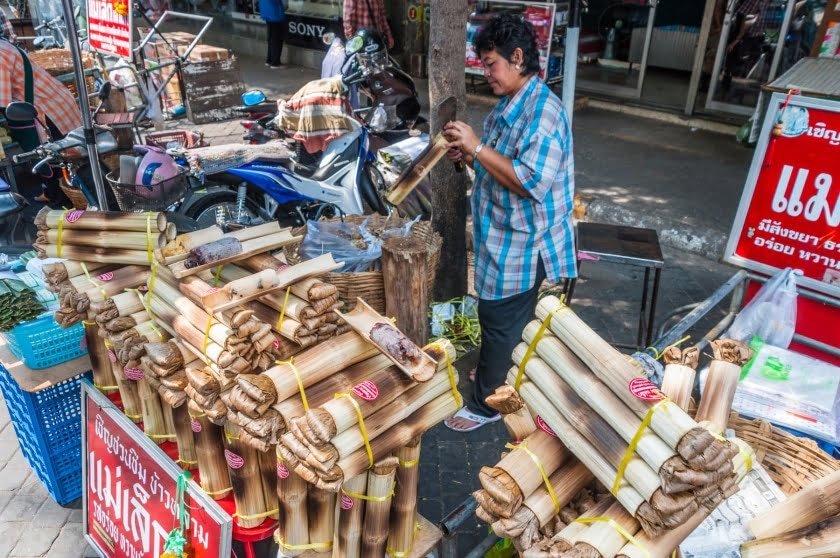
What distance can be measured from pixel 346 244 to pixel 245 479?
1.81 m

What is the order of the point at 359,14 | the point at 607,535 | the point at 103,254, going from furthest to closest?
the point at 359,14 → the point at 103,254 → the point at 607,535

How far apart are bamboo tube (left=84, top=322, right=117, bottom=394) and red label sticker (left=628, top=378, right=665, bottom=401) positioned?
2.15m

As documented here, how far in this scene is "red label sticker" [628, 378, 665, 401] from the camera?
1607 mm

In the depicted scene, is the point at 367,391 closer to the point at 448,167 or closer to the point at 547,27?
the point at 448,167

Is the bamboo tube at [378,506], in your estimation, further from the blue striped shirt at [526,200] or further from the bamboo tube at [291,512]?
the blue striped shirt at [526,200]

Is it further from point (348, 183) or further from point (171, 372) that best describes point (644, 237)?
point (171, 372)

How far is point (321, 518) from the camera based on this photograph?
2.10m

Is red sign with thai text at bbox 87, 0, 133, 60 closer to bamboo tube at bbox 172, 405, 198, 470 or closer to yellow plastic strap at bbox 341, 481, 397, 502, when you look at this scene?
bamboo tube at bbox 172, 405, 198, 470

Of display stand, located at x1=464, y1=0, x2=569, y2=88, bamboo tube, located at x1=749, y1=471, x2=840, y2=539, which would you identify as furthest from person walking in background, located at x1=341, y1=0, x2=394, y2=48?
bamboo tube, located at x1=749, y1=471, x2=840, y2=539

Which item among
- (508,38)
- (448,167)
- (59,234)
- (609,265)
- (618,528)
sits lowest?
(609,265)

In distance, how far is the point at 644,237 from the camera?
4.27m

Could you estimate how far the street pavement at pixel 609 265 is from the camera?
328 cm

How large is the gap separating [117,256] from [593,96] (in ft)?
29.5

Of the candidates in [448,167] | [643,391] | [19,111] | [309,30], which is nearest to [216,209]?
[19,111]
